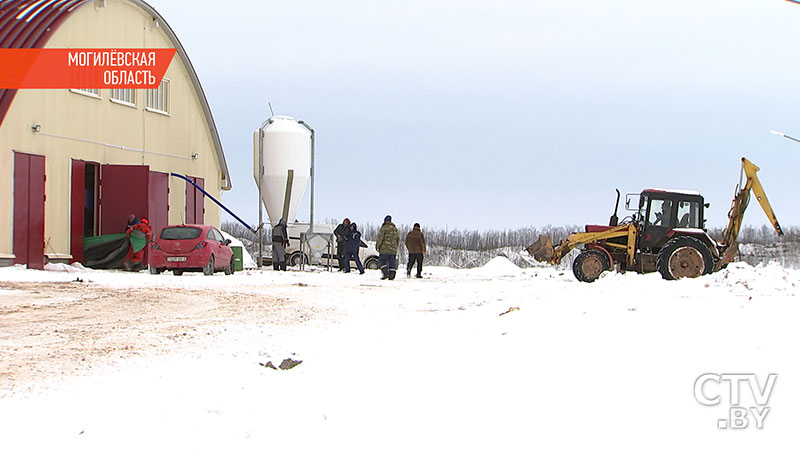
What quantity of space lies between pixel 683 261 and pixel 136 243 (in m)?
15.7

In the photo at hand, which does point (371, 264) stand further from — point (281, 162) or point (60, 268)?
point (60, 268)

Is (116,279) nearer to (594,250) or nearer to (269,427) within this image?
(594,250)

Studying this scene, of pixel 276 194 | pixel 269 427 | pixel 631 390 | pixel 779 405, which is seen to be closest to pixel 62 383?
pixel 269 427

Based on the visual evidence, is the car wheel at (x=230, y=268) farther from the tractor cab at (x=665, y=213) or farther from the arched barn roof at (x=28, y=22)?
the tractor cab at (x=665, y=213)

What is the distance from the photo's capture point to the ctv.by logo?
6.12m

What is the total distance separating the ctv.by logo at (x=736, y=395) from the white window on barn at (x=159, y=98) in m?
26.6

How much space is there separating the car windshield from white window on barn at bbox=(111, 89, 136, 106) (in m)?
6.24

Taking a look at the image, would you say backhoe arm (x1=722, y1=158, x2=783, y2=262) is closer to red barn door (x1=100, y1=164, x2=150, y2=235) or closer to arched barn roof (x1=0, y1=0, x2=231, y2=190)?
red barn door (x1=100, y1=164, x2=150, y2=235)

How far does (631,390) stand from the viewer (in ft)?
22.5

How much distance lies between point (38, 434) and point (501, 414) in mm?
3190

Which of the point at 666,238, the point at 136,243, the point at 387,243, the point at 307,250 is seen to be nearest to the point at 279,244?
the point at 307,250

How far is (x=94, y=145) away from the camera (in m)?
27.5

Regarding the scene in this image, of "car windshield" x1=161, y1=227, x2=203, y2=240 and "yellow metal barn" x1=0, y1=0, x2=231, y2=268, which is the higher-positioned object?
"yellow metal barn" x1=0, y1=0, x2=231, y2=268

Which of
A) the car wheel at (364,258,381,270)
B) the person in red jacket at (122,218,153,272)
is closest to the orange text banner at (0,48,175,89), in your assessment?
the person in red jacket at (122,218,153,272)
